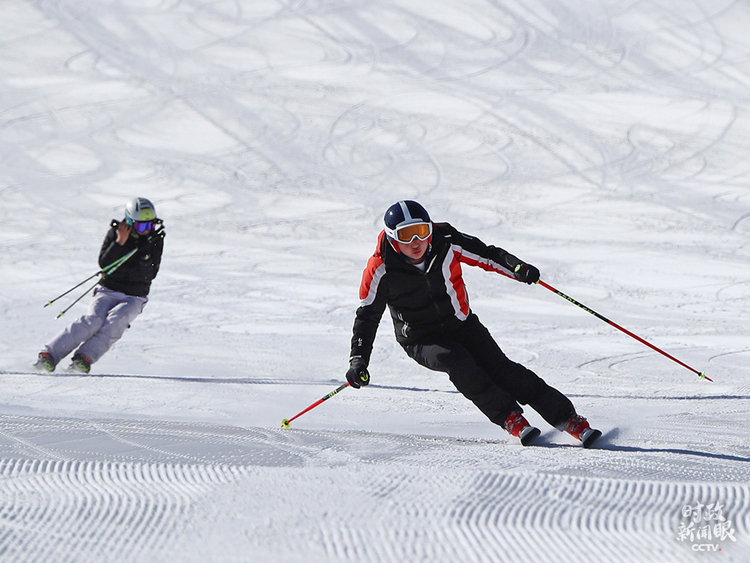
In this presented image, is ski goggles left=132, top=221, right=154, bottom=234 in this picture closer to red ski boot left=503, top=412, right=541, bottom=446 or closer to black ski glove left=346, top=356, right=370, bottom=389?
black ski glove left=346, top=356, right=370, bottom=389

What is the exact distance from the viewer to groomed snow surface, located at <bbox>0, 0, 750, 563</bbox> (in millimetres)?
2309

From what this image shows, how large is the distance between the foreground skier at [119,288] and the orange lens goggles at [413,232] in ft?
9.57

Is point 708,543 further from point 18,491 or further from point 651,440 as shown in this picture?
point 18,491

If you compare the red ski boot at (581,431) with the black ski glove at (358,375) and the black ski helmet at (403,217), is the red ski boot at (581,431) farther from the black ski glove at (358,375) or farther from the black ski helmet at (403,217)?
the black ski helmet at (403,217)

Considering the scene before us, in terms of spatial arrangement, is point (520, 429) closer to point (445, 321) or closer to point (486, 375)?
point (486, 375)

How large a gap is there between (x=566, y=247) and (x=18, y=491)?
8.91 meters

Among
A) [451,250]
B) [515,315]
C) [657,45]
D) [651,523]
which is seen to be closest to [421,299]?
[451,250]

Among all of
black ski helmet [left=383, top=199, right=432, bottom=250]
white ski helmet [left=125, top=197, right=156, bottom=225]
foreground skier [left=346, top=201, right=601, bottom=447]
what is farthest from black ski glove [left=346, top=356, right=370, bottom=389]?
white ski helmet [left=125, top=197, right=156, bottom=225]

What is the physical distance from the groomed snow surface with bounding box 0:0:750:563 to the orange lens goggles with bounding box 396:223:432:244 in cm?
102

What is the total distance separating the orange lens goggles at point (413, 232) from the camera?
385 centimetres

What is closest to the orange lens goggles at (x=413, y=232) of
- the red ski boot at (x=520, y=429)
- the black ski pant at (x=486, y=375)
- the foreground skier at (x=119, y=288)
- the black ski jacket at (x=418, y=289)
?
the black ski jacket at (x=418, y=289)

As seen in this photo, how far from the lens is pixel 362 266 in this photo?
32.9 feet

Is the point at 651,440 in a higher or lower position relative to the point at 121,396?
higher

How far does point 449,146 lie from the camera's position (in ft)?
49.5
